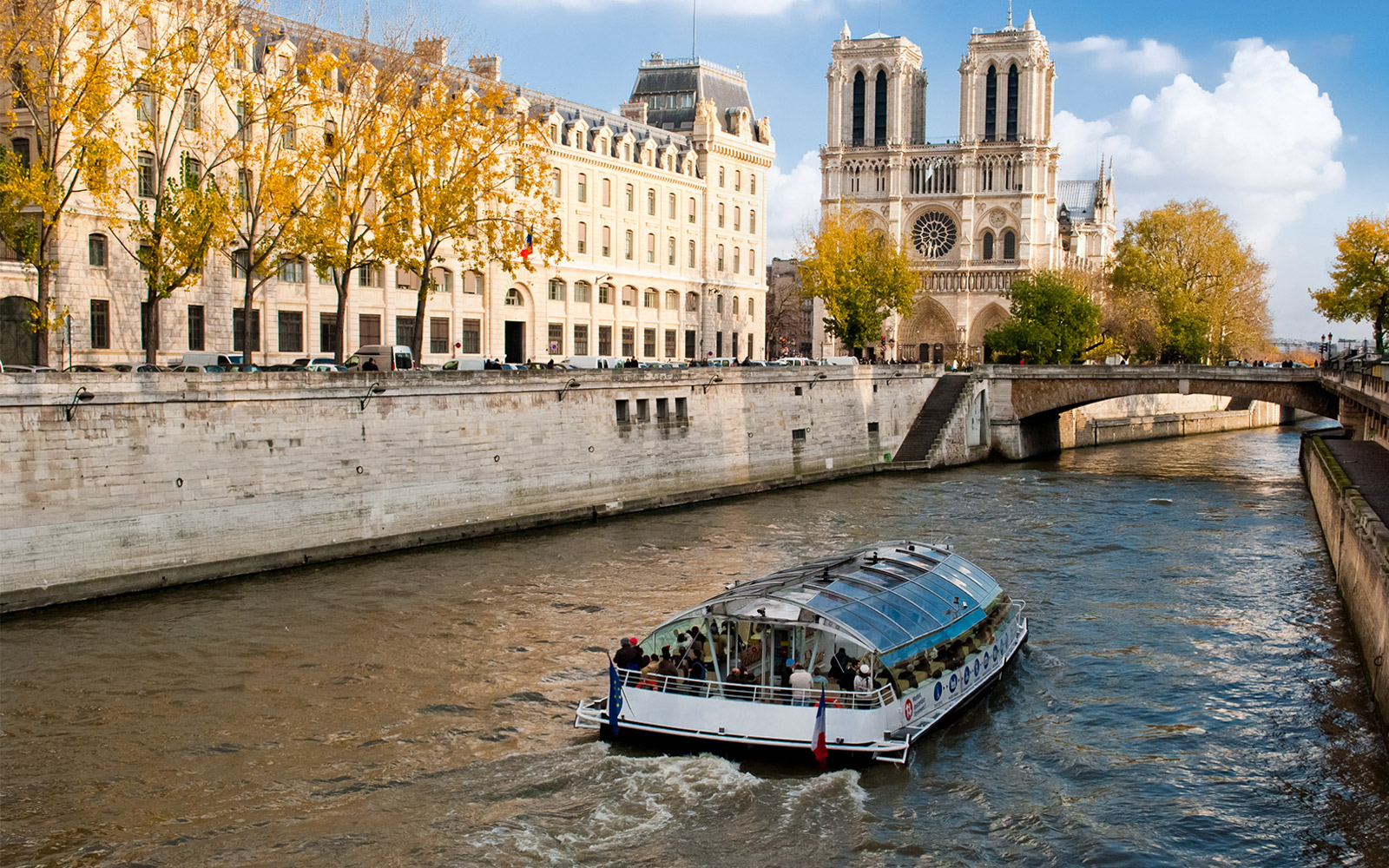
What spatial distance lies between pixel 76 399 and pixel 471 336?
3325 cm

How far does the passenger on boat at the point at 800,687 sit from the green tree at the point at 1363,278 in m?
64.8

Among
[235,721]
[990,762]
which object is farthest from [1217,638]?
[235,721]

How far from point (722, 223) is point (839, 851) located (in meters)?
67.5

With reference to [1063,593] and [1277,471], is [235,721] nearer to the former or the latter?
[1063,593]

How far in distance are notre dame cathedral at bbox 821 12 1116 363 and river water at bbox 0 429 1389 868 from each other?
274 ft

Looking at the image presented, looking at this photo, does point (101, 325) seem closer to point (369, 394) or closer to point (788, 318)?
point (369, 394)

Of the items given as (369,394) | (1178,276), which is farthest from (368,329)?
(1178,276)

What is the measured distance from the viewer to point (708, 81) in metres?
85.2

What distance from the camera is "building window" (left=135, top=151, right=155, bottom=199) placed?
45906mm

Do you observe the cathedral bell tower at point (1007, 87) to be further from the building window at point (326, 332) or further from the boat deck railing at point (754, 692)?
the boat deck railing at point (754, 692)

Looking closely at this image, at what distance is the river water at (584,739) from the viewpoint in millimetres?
17578

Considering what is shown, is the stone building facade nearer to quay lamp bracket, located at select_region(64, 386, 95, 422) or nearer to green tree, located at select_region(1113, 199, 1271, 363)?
quay lamp bracket, located at select_region(64, 386, 95, 422)

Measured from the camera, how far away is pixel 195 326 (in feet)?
162

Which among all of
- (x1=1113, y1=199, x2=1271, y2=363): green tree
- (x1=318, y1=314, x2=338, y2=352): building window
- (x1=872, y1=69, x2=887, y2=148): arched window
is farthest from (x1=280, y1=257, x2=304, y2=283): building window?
(x1=872, y1=69, x2=887, y2=148): arched window
